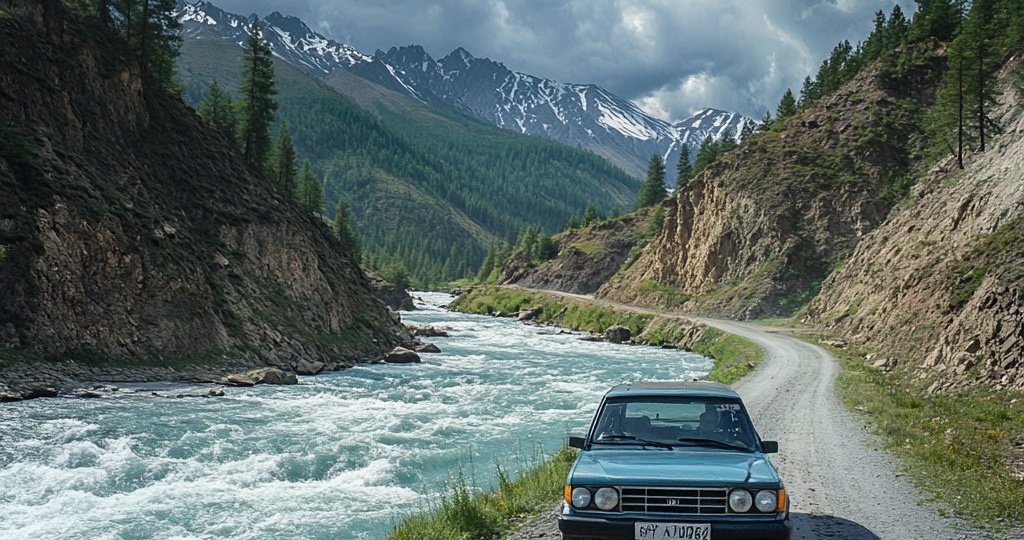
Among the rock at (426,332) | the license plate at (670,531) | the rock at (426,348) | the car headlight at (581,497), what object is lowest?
the rock at (426,332)

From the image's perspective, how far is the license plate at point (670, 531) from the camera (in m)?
7.55

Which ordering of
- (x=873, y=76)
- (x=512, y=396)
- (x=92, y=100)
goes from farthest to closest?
(x=873, y=76) → (x=92, y=100) → (x=512, y=396)

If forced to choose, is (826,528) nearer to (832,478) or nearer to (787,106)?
(832,478)

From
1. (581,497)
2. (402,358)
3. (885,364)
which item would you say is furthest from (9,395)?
(885,364)

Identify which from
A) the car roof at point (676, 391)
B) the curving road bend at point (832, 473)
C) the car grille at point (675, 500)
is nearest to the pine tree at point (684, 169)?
the curving road bend at point (832, 473)

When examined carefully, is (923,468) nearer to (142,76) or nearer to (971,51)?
(142,76)

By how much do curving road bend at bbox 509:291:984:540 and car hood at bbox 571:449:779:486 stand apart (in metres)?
2.37

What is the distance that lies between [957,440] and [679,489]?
485 inches

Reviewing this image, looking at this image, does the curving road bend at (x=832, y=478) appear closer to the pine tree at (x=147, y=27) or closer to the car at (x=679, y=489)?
the car at (x=679, y=489)

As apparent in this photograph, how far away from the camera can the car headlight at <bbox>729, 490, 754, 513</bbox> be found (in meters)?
7.67

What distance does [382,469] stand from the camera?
63.1 feet

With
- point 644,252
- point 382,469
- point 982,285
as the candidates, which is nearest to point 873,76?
point 644,252

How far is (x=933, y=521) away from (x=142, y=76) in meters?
55.5

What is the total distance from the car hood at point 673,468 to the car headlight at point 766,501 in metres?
0.13
